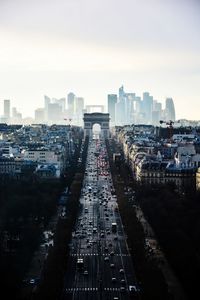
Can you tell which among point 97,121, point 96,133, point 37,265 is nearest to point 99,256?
point 37,265

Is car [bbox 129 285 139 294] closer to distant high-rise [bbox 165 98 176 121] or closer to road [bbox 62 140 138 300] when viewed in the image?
road [bbox 62 140 138 300]

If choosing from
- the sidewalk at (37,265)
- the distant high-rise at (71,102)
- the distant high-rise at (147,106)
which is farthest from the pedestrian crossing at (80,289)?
the distant high-rise at (71,102)

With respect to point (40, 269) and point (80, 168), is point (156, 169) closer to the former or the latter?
point (80, 168)

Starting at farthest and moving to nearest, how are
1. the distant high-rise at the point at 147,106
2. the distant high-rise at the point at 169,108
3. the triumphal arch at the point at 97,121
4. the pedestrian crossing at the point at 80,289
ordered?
the distant high-rise at the point at 147,106 < the distant high-rise at the point at 169,108 < the triumphal arch at the point at 97,121 < the pedestrian crossing at the point at 80,289

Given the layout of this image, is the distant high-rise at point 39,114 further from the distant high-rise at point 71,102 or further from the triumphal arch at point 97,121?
the triumphal arch at point 97,121

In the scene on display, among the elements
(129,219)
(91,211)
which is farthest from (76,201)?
(129,219)

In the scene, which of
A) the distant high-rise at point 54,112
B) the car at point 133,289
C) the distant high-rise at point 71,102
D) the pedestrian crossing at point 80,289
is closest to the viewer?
the car at point 133,289
